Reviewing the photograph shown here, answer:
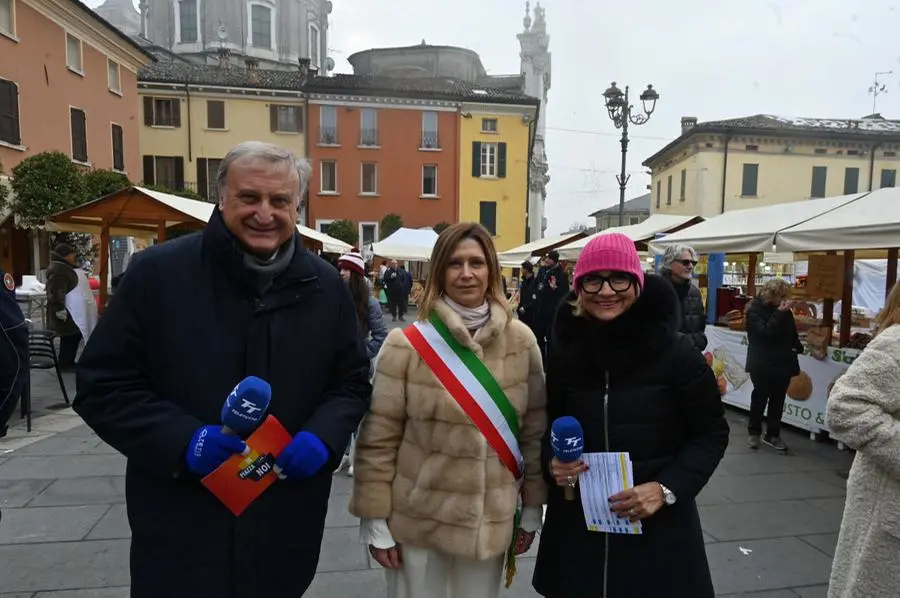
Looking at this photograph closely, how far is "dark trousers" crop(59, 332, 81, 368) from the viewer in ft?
28.2

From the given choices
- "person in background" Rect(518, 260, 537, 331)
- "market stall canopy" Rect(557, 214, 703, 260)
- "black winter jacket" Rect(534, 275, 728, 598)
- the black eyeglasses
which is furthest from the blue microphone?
"market stall canopy" Rect(557, 214, 703, 260)

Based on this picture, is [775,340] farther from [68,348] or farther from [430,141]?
[430,141]

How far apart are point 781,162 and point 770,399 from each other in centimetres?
3588

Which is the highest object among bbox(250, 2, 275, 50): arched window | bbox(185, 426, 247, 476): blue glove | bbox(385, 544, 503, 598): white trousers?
bbox(250, 2, 275, 50): arched window

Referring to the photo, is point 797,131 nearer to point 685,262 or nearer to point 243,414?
point 685,262

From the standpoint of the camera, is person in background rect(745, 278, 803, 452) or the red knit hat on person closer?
the red knit hat on person

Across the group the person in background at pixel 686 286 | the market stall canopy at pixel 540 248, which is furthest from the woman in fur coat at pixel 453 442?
the market stall canopy at pixel 540 248

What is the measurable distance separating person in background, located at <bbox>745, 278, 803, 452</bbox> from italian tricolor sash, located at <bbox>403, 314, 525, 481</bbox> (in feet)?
15.7

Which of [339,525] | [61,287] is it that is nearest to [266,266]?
[339,525]

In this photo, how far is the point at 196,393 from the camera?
158cm

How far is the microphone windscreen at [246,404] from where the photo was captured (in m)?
1.47

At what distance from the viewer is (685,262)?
18.7 ft

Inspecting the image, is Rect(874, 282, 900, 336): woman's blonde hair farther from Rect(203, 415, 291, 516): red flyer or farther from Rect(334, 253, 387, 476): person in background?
Rect(334, 253, 387, 476): person in background

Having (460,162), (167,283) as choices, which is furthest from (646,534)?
(460,162)
